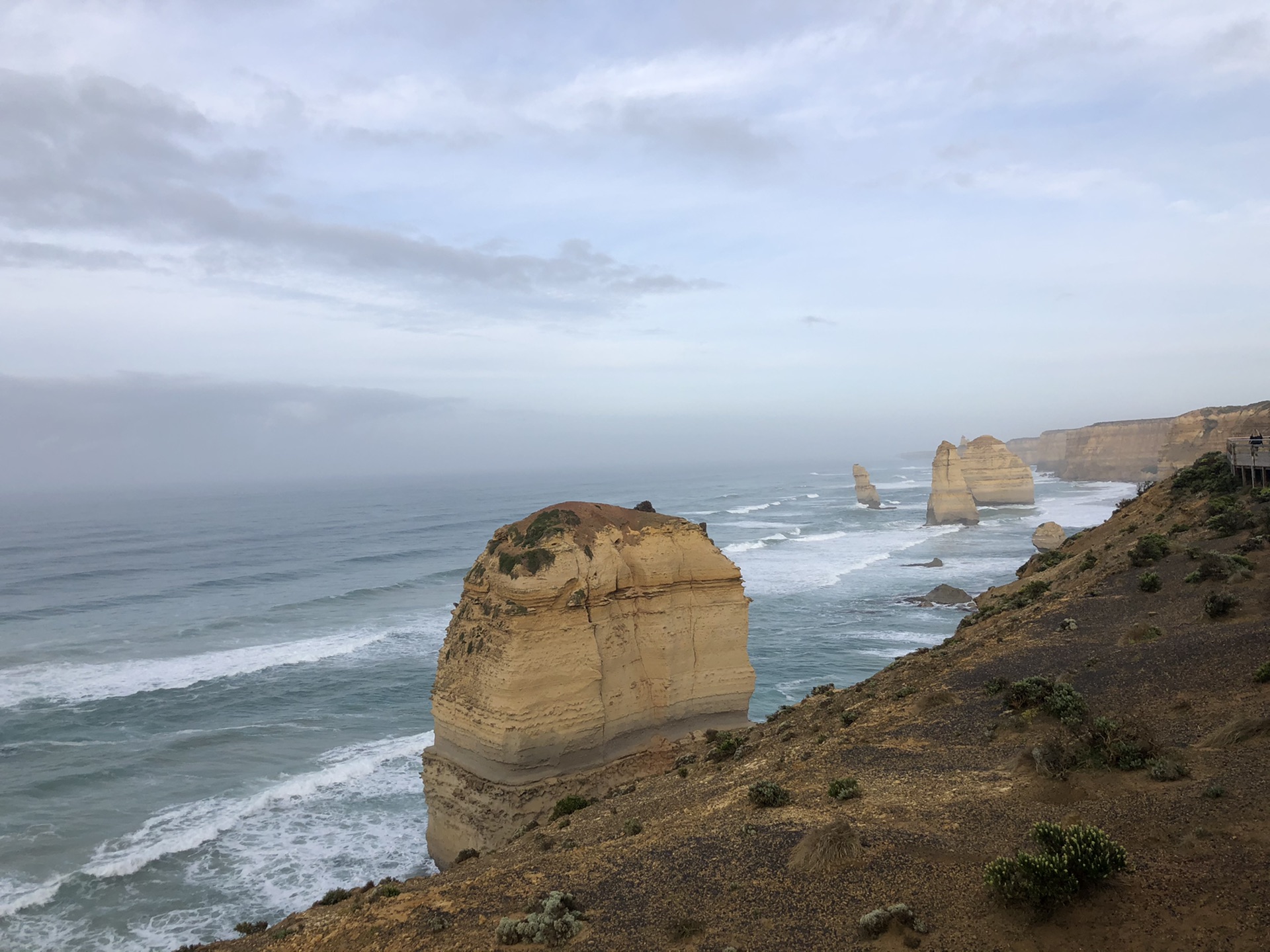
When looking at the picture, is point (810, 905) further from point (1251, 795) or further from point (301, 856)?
point (301, 856)

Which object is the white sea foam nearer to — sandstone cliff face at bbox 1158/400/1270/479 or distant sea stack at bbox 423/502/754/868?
distant sea stack at bbox 423/502/754/868

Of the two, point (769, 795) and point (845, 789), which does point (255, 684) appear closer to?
point (769, 795)

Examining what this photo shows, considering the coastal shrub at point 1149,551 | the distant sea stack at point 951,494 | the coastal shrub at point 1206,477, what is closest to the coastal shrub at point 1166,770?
the coastal shrub at point 1149,551

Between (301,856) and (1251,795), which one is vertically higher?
(1251,795)

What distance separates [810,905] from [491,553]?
41.5 ft

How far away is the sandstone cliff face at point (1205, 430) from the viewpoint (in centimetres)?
5450

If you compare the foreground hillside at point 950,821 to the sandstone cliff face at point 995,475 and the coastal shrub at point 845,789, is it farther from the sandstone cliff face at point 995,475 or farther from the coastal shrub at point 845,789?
the sandstone cliff face at point 995,475

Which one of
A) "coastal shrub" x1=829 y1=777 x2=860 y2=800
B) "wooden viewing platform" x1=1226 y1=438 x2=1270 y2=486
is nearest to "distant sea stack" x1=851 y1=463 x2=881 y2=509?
"wooden viewing platform" x1=1226 y1=438 x2=1270 y2=486

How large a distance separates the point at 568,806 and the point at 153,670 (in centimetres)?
3234

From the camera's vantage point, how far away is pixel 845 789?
1180cm

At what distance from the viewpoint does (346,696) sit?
3356cm

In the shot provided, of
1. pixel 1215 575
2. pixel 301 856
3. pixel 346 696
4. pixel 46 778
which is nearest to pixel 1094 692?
pixel 1215 575

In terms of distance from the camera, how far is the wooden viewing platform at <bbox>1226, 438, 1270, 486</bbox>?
27.2m

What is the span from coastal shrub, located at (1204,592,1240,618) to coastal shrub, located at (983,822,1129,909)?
1108 centimetres
